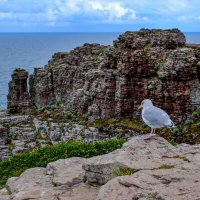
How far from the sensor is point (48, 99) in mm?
64250

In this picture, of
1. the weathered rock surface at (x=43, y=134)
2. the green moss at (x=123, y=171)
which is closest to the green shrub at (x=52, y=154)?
the green moss at (x=123, y=171)

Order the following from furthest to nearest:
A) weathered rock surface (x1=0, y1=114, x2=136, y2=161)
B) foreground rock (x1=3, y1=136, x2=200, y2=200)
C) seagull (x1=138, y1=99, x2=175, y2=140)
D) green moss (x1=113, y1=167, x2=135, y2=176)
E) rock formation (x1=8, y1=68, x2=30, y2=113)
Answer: rock formation (x1=8, y1=68, x2=30, y2=113) < weathered rock surface (x1=0, y1=114, x2=136, y2=161) < seagull (x1=138, y1=99, x2=175, y2=140) < green moss (x1=113, y1=167, x2=135, y2=176) < foreground rock (x1=3, y1=136, x2=200, y2=200)

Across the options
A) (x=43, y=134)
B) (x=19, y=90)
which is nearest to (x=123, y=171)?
(x=43, y=134)

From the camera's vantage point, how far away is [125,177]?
13.7 m

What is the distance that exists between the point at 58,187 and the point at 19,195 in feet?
4.59

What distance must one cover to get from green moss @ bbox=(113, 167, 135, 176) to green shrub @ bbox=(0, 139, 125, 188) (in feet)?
29.1

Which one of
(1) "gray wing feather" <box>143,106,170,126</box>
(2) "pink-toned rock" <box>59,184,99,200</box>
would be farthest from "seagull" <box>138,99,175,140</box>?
(2) "pink-toned rock" <box>59,184,99,200</box>

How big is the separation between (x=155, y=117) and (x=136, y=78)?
83.2 ft

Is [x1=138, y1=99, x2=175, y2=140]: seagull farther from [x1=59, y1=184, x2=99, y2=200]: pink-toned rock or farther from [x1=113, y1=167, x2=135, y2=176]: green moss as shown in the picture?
[x1=59, y1=184, x2=99, y2=200]: pink-toned rock

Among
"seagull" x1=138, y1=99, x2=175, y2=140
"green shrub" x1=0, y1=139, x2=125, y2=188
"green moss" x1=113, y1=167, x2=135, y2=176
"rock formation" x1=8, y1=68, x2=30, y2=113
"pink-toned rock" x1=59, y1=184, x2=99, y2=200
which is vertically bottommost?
"rock formation" x1=8, y1=68, x2=30, y2=113

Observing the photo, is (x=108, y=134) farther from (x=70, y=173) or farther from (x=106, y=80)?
(x=70, y=173)

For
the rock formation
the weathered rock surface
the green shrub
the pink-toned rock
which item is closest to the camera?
the pink-toned rock

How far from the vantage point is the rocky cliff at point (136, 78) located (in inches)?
1506

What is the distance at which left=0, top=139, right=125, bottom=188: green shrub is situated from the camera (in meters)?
24.0
